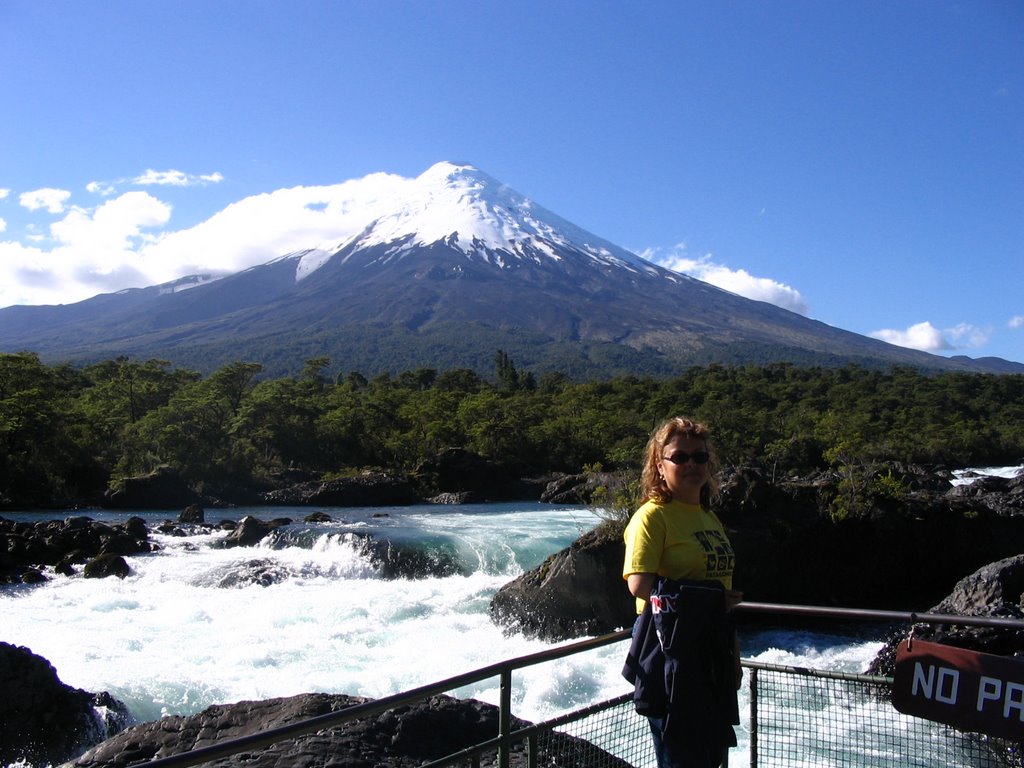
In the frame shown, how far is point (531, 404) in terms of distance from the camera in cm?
4491

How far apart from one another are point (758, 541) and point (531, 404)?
33183 millimetres

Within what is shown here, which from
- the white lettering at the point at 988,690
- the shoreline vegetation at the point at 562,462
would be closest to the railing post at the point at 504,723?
the white lettering at the point at 988,690

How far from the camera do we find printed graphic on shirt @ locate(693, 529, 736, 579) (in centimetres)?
241

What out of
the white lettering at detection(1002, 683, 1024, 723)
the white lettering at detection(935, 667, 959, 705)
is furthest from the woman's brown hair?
the white lettering at detection(1002, 683, 1024, 723)

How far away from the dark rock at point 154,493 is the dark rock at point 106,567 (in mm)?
12142

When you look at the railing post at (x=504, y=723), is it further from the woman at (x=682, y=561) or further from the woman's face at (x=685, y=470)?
the woman's face at (x=685, y=470)

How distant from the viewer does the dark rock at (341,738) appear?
397cm

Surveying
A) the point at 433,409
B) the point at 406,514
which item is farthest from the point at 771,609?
the point at 433,409

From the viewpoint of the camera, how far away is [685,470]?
2.52m

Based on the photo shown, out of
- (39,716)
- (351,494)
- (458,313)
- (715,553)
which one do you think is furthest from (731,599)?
(458,313)

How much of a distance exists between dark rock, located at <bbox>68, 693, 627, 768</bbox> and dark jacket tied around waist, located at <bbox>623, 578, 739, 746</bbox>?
38.0 inches

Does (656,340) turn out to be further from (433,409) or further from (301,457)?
(301,457)

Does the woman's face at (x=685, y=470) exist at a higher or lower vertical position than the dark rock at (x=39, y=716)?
higher

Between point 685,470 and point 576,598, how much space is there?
8585 mm
